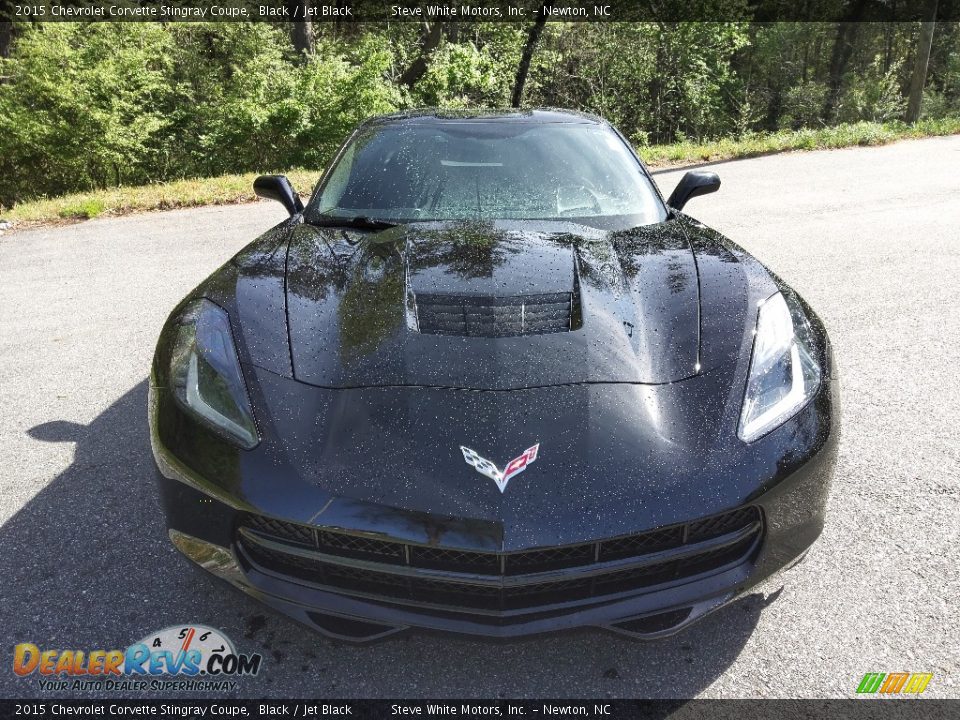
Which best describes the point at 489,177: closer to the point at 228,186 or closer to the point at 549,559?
the point at 549,559

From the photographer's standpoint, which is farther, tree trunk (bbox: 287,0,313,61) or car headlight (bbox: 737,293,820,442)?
tree trunk (bbox: 287,0,313,61)

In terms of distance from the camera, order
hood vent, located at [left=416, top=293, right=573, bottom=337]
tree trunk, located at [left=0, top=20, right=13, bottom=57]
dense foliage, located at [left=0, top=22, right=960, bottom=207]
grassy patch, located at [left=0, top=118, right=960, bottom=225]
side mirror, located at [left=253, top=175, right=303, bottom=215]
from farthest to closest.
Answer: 1. tree trunk, located at [left=0, top=20, right=13, bottom=57]
2. dense foliage, located at [left=0, top=22, right=960, bottom=207]
3. grassy patch, located at [left=0, top=118, right=960, bottom=225]
4. side mirror, located at [left=253, top=175, right=303, bottom=215]
5. hood vent, located at [left=416, top=293, right=573, bottom=337]

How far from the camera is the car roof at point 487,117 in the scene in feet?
11.1

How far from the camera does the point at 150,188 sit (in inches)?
394

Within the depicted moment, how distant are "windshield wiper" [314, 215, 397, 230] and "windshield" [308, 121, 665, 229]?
2 cm

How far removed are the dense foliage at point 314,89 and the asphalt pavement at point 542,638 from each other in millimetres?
10367

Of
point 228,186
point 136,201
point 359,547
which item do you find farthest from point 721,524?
point 228,186

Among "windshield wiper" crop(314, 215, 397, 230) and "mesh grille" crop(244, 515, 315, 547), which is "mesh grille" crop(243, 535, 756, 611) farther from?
"windshield wiper" crop(314, 215, 397, 230)

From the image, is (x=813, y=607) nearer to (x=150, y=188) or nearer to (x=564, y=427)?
(x=564, y=427)

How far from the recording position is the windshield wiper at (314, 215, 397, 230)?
271 cm

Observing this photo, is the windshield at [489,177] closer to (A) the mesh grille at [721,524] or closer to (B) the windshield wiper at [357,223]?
(B) the windshield wiper at [357,223]

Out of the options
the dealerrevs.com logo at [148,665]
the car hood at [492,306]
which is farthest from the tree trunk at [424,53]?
the dealerrevs.com logo at [148,665]

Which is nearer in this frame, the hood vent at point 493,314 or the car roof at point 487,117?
the hood vent at point 493,314

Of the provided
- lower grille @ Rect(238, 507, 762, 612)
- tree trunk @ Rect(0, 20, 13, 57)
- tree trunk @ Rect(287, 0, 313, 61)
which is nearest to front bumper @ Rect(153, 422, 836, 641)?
lower grille @ Rect(238, 507, 762, 612)
